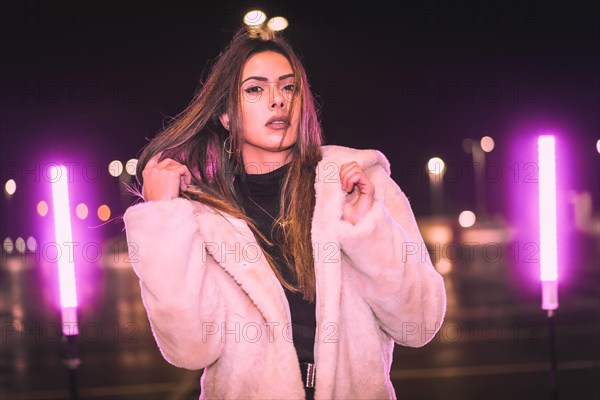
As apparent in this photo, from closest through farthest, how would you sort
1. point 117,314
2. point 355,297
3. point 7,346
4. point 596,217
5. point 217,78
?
point 355,297 < point 217,78 < point 7,346 < point 117,314 < point 596,217

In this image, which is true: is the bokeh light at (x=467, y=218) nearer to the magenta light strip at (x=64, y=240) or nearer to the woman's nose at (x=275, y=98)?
the magenta light strip at (x=64, y=240)

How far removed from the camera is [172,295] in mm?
2146

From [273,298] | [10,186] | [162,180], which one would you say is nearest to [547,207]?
[273,298]

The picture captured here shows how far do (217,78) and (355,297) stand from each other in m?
1.06

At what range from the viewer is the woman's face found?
247cm

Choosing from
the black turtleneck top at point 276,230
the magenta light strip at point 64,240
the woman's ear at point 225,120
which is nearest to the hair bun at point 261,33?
the woman's ear at point 225,120

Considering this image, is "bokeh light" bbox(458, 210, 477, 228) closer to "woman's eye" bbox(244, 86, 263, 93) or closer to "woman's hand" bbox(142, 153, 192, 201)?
"woman's eye" bbox(244, 86, 263, 93)

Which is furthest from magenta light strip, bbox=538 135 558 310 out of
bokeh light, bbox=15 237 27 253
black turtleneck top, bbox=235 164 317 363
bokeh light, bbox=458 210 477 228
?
bokeh light, bbox=458 210 477 228

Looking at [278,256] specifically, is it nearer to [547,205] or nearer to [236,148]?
[236,148]

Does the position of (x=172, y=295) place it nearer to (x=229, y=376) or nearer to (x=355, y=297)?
(x=229, y=376)

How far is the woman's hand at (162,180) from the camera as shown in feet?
7.49

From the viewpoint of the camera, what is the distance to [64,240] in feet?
15.0

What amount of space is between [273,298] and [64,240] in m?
2.86

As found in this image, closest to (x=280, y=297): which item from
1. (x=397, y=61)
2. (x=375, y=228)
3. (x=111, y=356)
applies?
(x=375, y=228)
